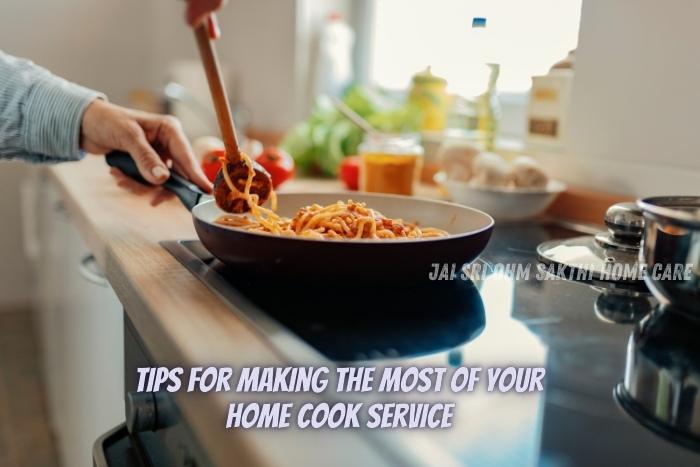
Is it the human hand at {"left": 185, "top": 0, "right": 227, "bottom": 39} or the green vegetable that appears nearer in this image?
the human hand at {"left": 185, "top": 0, "right": 227, "bottom": 39}

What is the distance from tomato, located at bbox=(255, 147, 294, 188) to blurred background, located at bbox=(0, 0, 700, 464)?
0.24 meters

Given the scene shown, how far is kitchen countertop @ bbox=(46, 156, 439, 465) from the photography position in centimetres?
37

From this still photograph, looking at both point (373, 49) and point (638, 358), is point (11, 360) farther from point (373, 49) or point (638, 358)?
point (638, 358)

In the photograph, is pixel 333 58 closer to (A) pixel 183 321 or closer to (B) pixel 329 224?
(B) pixel 329 224

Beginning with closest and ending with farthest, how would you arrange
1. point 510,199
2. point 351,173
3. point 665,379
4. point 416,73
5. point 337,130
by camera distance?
point 665,379
point 510,199
point 351,173
point 337,130
point 416,73

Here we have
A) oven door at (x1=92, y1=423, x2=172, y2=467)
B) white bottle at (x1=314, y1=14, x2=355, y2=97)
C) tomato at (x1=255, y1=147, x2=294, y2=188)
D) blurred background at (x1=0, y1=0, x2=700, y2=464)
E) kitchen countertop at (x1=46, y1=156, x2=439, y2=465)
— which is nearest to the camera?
kitchen countertop at (x1=46, y1=156, x2=439, y2=465)

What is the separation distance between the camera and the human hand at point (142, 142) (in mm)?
999

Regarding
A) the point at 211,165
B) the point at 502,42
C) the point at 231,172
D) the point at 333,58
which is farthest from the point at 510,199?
the point at 333,58

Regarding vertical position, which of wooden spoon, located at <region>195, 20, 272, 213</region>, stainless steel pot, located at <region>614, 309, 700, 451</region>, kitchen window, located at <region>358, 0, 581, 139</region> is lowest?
stainless steel pot, located at <region>614, 309, 700, 451</region>

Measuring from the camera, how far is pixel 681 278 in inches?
21.7

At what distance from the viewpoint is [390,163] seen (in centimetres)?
134

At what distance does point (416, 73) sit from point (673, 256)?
54.9 inches

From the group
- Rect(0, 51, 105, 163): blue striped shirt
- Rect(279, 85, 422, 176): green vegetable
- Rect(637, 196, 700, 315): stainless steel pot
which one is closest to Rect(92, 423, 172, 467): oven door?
Rect(637, 196, 700, 315): stainless steel pot

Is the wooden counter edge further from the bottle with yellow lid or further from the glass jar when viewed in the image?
the bottle with yellow lid
